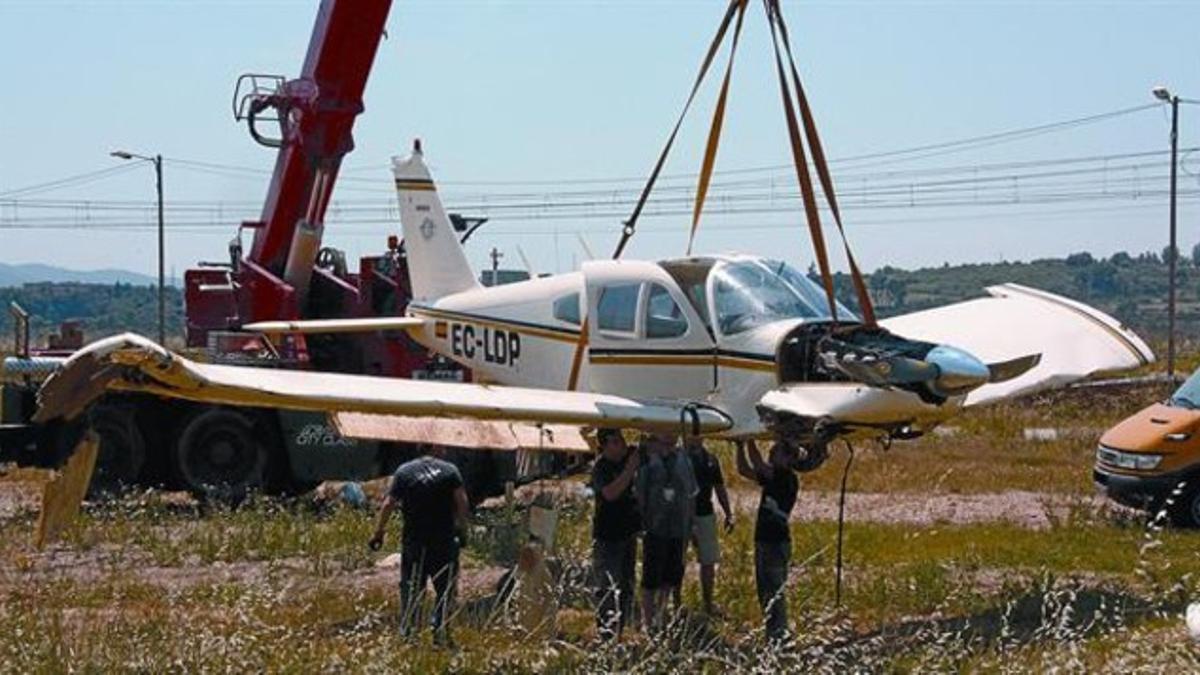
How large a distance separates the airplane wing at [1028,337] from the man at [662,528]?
2.67 metres

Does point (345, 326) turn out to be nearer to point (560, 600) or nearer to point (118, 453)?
point (118, 453)

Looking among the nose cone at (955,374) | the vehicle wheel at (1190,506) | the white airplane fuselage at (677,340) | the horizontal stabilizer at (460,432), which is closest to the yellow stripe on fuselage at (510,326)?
the white airplane fuselage at (677,340)

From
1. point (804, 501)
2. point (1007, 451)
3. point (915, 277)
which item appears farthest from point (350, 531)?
point (915, 277)

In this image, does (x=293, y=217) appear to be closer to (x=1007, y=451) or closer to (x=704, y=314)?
(x=704, y=314)

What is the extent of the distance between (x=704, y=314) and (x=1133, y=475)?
6255 millimetres

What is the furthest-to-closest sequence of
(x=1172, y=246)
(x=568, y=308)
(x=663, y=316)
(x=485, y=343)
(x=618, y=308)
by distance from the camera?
(x=1172, y=246) → (x=485, y=343) → (x=568, y=308) → (x=618, y=308) → (x=663, y=316)

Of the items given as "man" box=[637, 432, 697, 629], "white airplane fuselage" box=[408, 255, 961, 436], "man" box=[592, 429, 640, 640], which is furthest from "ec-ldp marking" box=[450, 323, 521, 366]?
"man" box=[637, 432, 697, 629]

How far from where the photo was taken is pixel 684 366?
14.0 m

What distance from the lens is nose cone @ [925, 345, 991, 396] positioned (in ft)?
39.0

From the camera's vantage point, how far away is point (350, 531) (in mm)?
16156

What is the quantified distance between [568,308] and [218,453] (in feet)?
17.6

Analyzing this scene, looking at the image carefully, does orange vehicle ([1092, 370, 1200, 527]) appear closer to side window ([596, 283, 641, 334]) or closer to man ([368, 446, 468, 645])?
side window ([596, 283, 641, 334])

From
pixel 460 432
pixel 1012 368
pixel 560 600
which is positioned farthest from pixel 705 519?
pixel 1012 368

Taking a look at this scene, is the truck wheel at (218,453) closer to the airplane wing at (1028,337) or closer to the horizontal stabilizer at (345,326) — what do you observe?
the horizontal stabilizer at (345,326)
